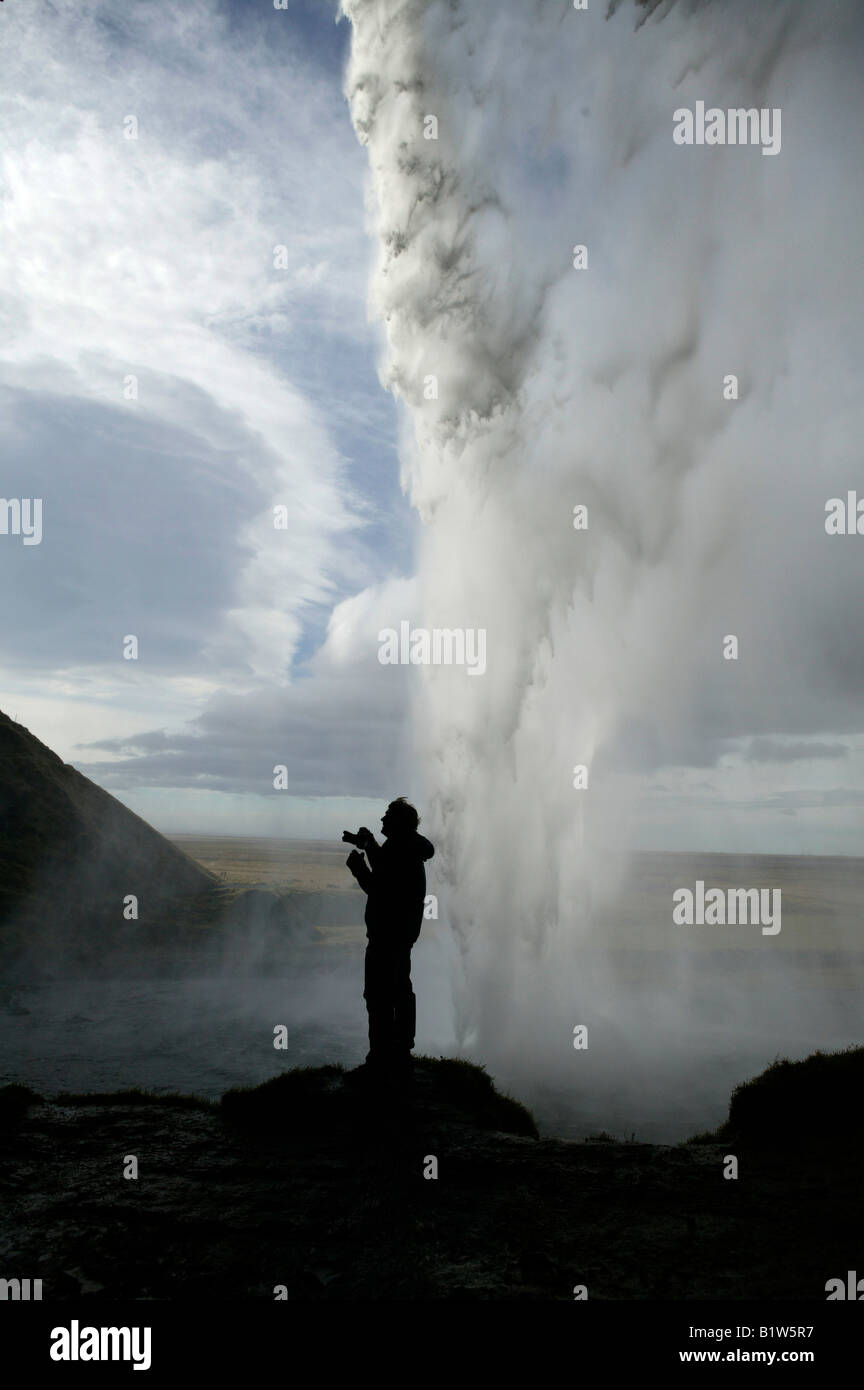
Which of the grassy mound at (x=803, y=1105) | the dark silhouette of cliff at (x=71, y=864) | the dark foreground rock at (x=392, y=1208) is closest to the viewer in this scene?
the dark foreground rock at (x=392, y=1208)

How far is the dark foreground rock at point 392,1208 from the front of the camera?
672 centimetres

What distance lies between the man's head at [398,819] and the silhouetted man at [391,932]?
0.56 ft

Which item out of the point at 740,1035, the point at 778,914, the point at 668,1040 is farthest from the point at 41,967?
the point at 778,914

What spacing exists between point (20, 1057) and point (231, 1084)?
10619 mm

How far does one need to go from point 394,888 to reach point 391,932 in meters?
0.73

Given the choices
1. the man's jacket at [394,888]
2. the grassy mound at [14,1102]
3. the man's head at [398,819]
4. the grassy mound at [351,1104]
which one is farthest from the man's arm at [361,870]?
the grassy mound at [14,1102]

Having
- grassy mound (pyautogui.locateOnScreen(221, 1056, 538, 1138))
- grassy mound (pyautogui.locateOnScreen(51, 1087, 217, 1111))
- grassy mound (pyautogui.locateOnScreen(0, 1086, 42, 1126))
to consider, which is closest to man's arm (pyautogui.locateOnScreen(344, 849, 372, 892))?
grassy mound (pyautogui.locateOnScreen(221, 1056, 538, 1138))

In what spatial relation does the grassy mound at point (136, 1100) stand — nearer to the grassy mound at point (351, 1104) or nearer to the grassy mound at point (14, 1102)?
the grassy mound at point (14, 1102)

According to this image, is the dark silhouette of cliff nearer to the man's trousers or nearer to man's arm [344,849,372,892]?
the man's trousers

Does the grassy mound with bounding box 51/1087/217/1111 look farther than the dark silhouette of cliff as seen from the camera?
No

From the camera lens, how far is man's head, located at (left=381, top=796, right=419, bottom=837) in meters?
11.9

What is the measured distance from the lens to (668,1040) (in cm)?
3962

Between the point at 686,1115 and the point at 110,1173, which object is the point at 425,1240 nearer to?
the point at 110,1173

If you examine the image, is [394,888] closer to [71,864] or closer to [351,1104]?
[351,1104]
